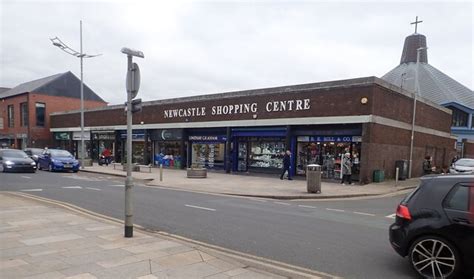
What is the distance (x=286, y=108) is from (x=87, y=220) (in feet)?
52.3

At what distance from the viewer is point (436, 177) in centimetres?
565

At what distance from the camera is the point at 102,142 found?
38688 millimetres

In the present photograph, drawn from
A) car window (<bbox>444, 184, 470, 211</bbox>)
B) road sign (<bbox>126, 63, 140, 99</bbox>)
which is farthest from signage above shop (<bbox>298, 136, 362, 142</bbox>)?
road sign (<bbox>126, 63, 140, 99</bbox>)

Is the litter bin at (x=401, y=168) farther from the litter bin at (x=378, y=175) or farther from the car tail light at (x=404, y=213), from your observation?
the car tail light at (x=404, y=213)

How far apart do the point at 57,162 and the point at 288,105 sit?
610 inches

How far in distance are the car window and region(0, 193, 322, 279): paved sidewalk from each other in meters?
2.77

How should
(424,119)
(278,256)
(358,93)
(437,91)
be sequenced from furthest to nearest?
(437,91) → (424,119) → (358,93) → (278,256)

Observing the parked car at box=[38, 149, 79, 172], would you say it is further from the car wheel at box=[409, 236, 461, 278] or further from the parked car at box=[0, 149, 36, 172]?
the car wheel at box=[409, 236, 461, 278]

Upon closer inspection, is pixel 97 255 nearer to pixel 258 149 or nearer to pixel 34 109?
pixel 258 149

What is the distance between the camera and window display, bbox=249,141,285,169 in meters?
23.7

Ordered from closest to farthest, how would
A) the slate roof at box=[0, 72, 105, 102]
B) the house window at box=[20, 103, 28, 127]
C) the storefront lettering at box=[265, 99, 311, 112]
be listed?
the storefront lettering at box=[265, 99, 311, 112]
the house window at box=[20, 103, 28, 127]
the slate roof at box=[0, 72, 105, 102]

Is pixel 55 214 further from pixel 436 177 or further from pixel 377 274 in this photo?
pixel 436 177

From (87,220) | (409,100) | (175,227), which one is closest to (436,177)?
(175,227)

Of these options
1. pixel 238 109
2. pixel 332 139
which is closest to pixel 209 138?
pixel 238 109
